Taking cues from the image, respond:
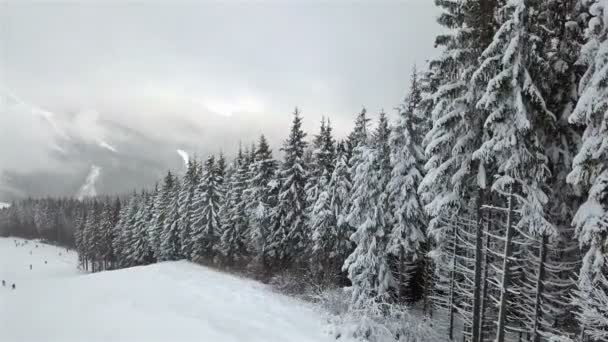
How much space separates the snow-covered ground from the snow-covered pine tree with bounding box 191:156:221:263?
12.0 m

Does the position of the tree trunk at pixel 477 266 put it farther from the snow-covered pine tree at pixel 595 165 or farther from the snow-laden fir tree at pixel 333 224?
the snow-laden fir tree at pixel 333 224

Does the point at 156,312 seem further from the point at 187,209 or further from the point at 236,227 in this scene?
the point at 187,209

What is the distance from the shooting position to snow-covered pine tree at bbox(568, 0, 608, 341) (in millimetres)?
8469

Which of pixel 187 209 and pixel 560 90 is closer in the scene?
pixel 560 90

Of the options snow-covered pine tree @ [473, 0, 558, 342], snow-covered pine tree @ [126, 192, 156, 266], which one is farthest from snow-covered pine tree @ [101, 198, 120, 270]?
snow-covered pine tree @ [473, 0, 558, 342]

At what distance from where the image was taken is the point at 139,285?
22844 millimetres

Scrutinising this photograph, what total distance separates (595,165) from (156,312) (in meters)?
19.7

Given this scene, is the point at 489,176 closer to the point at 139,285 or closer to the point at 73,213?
the point at 139,285

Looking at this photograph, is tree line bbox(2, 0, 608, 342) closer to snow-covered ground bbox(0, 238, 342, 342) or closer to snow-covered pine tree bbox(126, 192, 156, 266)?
snow-covered ground bbox(0, 238, 342, 342)

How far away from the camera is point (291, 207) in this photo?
2850cm

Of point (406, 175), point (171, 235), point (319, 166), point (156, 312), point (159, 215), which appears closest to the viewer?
point (156, 312)

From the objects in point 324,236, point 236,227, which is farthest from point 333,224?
point 236,227

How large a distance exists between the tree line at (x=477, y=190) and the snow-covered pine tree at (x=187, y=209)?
7.08m

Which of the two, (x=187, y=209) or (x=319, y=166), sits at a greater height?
(x=319, y=166)
